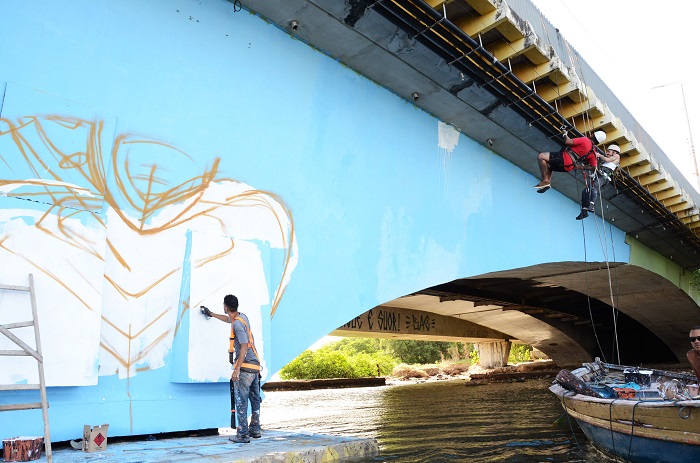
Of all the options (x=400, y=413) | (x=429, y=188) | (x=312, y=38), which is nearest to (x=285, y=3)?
(x=312, y=38)

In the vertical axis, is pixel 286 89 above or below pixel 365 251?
above

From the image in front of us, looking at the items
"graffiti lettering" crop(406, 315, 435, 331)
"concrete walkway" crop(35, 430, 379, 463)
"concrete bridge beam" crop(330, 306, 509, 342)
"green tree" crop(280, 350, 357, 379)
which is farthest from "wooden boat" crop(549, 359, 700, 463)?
"green tree" crop(280, 350, 357, 379)

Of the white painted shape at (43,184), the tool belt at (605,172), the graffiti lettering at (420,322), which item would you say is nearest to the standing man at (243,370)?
the white painted shape at (43,184)

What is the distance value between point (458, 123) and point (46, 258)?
7.83 metres

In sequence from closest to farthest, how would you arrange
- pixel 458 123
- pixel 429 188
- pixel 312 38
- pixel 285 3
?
pixel 285 3 < pixel 312 38 < pixel 429 188 < pixel 458 123

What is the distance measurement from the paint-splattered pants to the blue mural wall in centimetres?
41

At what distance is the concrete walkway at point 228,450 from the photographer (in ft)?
16.5

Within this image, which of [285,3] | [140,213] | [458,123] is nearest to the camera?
[140,213]

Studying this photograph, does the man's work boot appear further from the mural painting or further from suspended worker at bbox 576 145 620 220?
suspended worker at bbox 576 145 620 220

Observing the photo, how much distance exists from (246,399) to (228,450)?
0.84 m

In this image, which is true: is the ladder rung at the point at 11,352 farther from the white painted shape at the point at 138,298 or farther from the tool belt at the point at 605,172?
the tool belt at the point at 605,172

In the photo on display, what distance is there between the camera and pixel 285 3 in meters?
A: 7.78

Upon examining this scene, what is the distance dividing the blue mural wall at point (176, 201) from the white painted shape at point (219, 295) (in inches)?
1.0

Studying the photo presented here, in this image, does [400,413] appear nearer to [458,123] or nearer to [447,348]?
[458,123]
